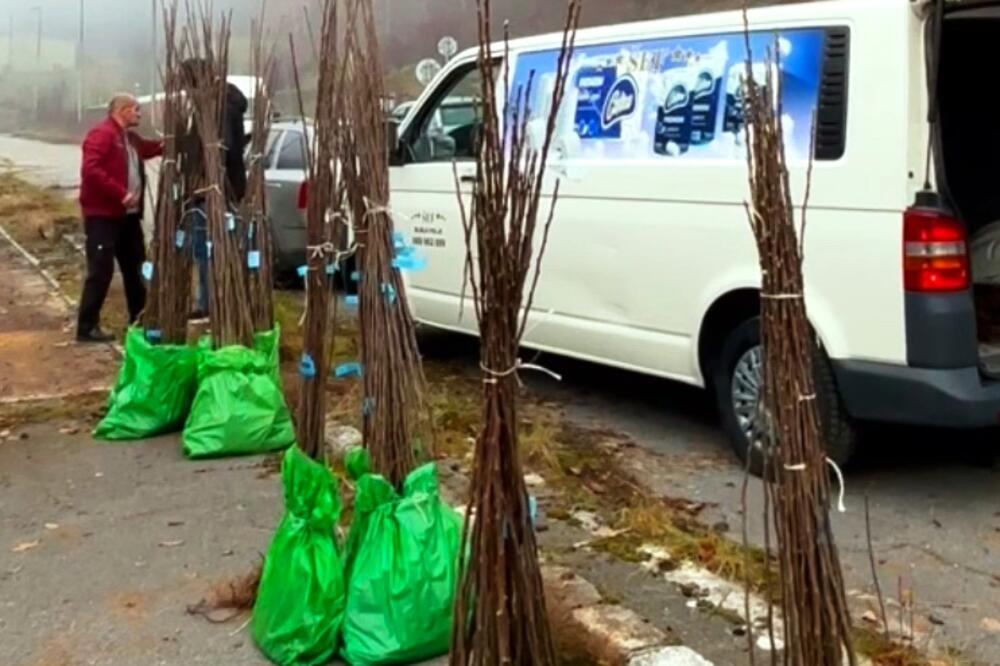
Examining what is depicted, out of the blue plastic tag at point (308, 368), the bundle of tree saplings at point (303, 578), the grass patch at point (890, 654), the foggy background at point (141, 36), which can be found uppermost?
the foggy background at point (141, 36)

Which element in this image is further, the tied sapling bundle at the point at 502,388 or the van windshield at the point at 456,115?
the van windshield at the point at 456,115

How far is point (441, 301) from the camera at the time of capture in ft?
24.8

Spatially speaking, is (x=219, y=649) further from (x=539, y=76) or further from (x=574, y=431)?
(x=539, y=76)

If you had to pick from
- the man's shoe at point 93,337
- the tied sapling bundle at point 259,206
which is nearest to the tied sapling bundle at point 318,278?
the tied sapling bundle at point 259,206

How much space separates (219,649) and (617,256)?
2921 millimetres

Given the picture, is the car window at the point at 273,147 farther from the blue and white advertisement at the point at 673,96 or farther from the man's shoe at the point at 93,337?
the blue and white advertisement at the point at 673,96

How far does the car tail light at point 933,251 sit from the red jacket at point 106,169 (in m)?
5.15

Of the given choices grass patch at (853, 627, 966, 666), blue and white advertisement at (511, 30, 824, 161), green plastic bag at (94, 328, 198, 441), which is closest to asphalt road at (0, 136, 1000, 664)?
grass patch at (853, 627, 966, 666)

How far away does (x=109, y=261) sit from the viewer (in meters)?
8.71

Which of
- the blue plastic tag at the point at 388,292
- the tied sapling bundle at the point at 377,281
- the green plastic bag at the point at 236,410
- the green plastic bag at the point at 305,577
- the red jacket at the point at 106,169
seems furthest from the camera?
the red jacket at the point at 106,169

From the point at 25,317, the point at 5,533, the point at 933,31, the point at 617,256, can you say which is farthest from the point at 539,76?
the point at 25,317

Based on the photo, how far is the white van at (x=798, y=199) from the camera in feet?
16.2

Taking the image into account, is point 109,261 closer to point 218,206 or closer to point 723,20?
point 218,206

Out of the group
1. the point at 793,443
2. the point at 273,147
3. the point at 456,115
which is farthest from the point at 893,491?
the point at 273,147
